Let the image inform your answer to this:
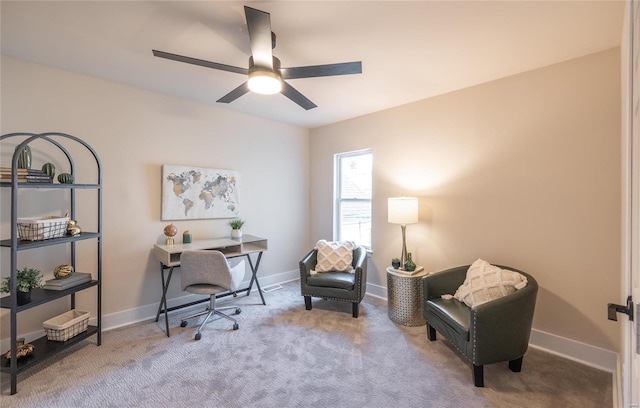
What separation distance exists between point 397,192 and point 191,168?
2.67 meters

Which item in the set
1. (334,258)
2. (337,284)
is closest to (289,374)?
(337,284)

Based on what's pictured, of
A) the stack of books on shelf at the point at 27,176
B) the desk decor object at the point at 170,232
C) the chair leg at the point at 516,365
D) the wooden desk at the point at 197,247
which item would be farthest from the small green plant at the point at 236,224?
the chair leg at the point at 516,365

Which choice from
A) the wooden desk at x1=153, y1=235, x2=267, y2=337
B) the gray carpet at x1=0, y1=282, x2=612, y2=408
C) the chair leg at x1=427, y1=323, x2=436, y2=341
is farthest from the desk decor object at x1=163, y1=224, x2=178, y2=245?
the chair leg at x1=427, y1=323, x2=436, y2=341

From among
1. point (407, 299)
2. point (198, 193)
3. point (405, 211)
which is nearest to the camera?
point (407, 299)

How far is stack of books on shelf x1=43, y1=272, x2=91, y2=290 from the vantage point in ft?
7.33

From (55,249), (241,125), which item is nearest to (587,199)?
(241,125)

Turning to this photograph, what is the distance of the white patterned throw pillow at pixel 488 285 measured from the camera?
2.23m

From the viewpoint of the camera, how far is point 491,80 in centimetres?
274

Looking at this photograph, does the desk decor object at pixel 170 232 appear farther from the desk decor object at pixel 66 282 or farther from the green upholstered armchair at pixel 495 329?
the green upholstered armchair at pixel 495 329

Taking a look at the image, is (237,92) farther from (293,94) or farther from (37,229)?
(37,229)

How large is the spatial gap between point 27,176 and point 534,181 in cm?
426

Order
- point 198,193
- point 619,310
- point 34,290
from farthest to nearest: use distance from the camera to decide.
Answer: point 198,193 → point 34,290 → point 619,310

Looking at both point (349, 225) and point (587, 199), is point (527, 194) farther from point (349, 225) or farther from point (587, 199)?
point (349, 225)

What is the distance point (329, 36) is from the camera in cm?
202
